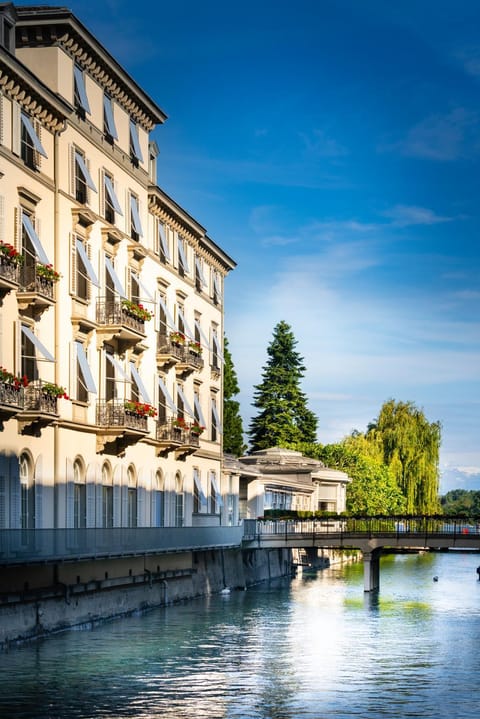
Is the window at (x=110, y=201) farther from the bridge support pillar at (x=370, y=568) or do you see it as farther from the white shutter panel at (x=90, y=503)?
the bridge support pillar at (x=370, y=568)

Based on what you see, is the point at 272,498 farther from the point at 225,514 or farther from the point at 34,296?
the point at 34,296

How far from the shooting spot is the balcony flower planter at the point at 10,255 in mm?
36828

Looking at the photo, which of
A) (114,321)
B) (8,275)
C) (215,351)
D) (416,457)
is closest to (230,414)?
(416,457)

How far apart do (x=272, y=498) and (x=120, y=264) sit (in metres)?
40.5

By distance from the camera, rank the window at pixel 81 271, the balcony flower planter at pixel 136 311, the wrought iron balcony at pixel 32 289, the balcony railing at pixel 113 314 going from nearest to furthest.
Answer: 1. the wrought iron balcony at pixel 32 289
2. the window at pixel 81 271
3. the balcony railing at pixel 113 314
4. the balcony flower planter at pixel 136 311

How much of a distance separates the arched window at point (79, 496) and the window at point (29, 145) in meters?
10.9

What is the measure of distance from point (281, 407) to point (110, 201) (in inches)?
2986

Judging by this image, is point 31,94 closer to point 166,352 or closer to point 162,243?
point 162,243

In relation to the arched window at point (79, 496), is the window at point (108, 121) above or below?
above

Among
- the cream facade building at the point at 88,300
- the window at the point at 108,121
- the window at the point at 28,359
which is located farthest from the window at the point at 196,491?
the window at the point at 28,359

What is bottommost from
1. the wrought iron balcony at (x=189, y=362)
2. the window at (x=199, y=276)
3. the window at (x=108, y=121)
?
the wrought iron balcony at (x=189, y=362)

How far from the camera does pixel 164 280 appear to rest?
57125 millimetres

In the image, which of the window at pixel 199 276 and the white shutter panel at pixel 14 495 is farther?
the window at pixel 199 276

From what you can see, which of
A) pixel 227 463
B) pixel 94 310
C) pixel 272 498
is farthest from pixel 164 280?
pixel 272 498
